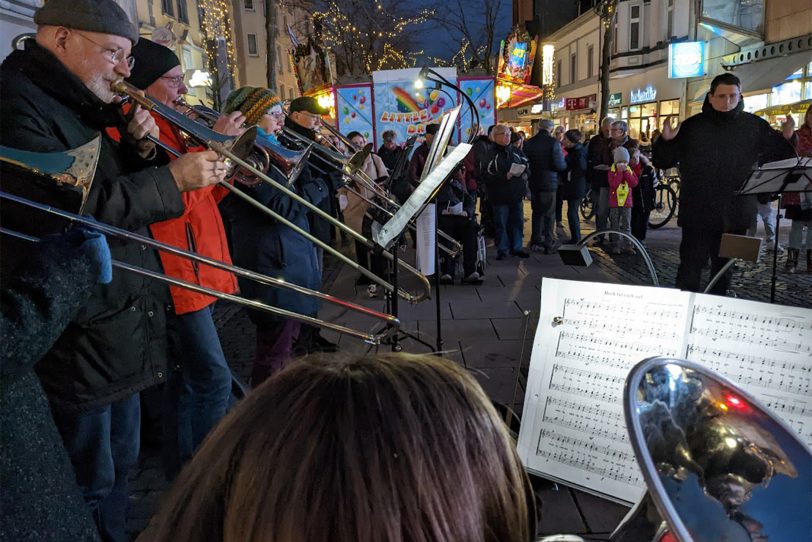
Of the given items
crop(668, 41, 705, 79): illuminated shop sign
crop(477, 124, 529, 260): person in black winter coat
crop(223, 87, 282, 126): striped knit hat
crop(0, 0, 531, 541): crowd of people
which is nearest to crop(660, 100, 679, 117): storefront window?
crop(668, 41, 705, 79): illuminated shop sign

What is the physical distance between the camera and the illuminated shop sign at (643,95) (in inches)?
Answer: 1005

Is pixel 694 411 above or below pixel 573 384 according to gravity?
above

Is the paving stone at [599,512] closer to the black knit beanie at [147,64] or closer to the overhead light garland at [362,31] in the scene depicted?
the black knit beanie at [147,64]

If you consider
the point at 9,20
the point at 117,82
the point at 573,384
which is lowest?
the point at 573,384

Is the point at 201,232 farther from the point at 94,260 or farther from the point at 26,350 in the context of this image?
the point at 26,350

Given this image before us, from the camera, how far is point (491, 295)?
6.26 m

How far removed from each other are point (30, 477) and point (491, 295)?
17.6 ft

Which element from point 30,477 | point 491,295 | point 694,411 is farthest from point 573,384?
point 491,295

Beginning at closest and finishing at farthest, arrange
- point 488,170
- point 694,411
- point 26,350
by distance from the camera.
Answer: point 694,411 → point 26,350 → point 488,170

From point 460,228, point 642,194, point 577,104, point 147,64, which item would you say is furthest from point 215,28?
point 577,104

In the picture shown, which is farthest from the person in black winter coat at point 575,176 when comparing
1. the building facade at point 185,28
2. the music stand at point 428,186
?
the building facade at point 185,28

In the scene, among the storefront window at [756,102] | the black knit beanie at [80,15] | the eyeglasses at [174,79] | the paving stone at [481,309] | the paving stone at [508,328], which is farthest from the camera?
the storefront window at [756,102]

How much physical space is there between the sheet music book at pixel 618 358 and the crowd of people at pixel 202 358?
1361mm

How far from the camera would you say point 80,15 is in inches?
73.1
